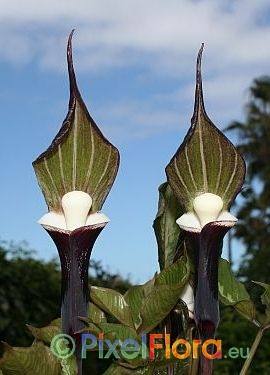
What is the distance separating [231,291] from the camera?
90 centimetres

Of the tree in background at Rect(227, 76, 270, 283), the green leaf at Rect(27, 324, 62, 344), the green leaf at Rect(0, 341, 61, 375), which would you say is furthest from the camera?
the tree in background at Rect(227, 76, 270, 283)

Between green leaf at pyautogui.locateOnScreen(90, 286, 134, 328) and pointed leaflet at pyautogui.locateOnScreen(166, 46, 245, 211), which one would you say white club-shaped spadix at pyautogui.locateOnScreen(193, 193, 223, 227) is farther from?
green leaf at pyautogui.locateOnScreen(90, 286, 134, 328)

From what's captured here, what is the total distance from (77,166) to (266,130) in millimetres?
19584

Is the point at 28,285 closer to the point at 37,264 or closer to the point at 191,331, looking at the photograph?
the point at 37,264

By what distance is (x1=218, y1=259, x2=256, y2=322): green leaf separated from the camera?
0.87 metres

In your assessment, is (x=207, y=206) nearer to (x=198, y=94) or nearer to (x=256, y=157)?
(x=198, y=94)

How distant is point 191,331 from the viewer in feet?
2.73

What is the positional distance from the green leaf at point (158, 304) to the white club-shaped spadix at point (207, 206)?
3.5 inches

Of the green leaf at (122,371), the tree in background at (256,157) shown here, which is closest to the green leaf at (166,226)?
the green leaf at (122,371)

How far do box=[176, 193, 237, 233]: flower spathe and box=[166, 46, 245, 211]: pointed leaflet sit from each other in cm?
1

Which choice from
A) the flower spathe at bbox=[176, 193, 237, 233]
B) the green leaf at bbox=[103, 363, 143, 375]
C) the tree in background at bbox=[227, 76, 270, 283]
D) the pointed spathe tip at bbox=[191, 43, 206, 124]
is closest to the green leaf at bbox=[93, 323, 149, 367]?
the green leaf at bbox=[103, 363, 143, 375]

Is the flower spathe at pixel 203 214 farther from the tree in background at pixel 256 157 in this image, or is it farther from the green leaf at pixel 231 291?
the tree in background at pixel 256 157

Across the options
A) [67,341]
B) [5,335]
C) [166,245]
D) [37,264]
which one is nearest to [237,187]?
[166,245]

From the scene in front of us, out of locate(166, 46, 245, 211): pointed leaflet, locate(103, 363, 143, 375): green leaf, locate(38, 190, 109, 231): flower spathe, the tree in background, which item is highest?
the tree in background
